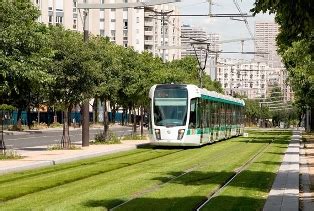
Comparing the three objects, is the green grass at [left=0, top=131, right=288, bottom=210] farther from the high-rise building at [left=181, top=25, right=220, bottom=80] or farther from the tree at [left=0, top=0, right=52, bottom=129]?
the high-rise building at [left=181, top=25, right=220, bottom=80]

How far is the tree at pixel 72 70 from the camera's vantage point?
3178 centimetres

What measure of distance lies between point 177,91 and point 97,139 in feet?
22.0

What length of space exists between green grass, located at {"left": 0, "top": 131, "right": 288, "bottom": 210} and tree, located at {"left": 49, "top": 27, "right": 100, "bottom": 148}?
655 centimetres

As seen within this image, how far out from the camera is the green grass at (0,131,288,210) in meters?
13.7

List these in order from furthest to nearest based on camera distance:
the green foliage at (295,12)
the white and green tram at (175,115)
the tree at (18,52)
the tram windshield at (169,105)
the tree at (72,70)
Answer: the tram windshield at (169,105) < the white and green tram at (175,115) < the tree at (72,70) < the tree at (18,52) < the green foliage at (295,12)

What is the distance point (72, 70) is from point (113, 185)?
1545 centimetres

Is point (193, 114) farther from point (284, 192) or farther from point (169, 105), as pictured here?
point (284, 192)

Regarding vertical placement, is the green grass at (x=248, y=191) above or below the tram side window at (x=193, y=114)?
below

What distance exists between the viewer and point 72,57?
31734 mm

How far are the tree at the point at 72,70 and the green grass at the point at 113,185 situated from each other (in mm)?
6553

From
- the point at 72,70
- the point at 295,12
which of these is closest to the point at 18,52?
the point at 72,70

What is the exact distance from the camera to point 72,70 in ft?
105

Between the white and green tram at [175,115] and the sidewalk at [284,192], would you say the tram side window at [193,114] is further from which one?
the sidewalk at [284,192]

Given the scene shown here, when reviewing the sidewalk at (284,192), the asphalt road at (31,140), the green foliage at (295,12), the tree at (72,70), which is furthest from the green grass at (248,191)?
the asphalt road at (31,140)
